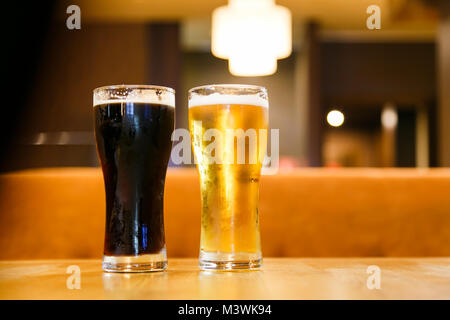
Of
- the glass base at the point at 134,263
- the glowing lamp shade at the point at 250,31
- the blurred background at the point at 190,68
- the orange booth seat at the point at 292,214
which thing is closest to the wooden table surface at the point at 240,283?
the glass base at the point at 134,263

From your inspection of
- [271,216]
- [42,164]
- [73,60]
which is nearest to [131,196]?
[271,216]

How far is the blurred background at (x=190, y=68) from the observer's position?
5.53 metres

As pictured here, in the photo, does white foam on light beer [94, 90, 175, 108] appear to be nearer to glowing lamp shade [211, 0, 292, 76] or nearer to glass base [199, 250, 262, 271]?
glass base [199, 250, 262, 271]

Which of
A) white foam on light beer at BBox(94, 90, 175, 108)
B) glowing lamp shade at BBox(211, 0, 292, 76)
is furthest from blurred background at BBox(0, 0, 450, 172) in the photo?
white foam on light beer at BBox(94, 90, 175, 108)

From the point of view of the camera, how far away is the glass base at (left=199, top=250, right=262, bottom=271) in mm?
812

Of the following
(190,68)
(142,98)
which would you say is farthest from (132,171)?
(190,68)

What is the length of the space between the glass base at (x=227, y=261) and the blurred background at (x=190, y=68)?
420 cm

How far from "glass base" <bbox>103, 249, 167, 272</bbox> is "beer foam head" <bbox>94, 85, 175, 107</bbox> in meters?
0.24

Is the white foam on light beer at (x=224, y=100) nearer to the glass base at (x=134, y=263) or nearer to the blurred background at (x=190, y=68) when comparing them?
the glass base at (x=134, y=263)

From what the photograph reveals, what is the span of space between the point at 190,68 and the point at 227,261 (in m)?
7.38

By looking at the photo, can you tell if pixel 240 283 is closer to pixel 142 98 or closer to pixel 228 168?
pixel 228 168

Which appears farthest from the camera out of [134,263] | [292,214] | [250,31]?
[250,31]

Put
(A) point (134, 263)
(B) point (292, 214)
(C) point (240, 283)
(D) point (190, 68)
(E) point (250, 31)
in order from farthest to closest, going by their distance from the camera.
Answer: (D) point (190, 68), (E) point (250, 31), (B) point (292, 214), (A) point (134, 263), (C) point (240, 283)

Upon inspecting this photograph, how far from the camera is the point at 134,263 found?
80 centimetres
